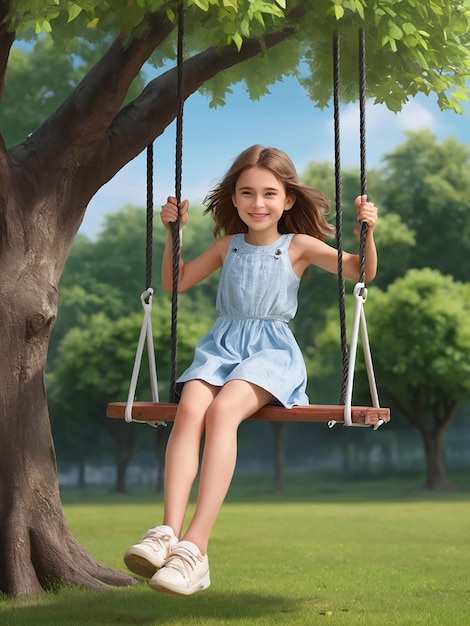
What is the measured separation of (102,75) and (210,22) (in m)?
1.42

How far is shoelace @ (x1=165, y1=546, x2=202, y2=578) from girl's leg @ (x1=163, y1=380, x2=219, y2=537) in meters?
0.24

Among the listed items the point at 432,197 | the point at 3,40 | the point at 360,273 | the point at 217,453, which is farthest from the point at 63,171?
the point at 432,197

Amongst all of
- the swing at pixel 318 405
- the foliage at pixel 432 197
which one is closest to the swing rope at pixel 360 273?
the swing at pixel 318 405

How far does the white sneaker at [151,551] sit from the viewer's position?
195 inches

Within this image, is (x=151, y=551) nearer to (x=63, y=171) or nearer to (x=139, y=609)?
(x=139, y=609)

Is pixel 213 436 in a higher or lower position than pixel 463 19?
lower

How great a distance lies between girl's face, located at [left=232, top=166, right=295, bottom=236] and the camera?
6.20 metres

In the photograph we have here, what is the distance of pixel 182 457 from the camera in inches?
212

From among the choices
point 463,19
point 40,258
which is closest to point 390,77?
point 463,19

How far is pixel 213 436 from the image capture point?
5.36 metres

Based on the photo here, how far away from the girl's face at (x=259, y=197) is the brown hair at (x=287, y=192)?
5 centimetres

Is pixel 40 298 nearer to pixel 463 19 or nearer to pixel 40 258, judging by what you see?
pixel 40 258

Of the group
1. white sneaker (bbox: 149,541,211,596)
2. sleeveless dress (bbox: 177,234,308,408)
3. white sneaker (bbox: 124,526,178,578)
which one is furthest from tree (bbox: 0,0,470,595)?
white sneaker (bbox: 149,541,211,596)

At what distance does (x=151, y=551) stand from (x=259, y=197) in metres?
2.35
